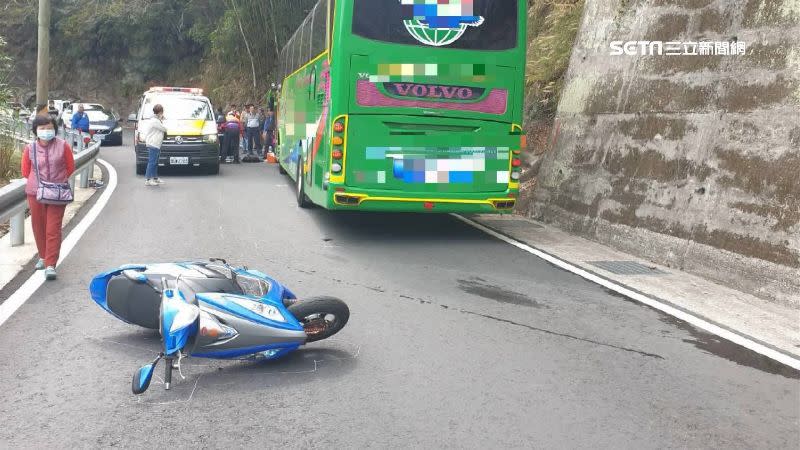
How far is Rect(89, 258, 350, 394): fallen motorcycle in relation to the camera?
509 cm

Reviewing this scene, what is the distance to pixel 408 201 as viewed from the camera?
11.0m

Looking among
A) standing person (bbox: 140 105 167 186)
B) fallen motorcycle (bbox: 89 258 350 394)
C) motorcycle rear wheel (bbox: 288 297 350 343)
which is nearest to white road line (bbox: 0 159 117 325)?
standing person (bbox: 140 105 167 186)

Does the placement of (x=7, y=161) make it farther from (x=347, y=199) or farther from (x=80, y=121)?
(x=80, y=121)

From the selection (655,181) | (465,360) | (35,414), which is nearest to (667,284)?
(655,181)

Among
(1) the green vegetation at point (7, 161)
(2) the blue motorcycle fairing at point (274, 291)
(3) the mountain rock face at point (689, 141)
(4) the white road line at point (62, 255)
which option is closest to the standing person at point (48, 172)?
(4) the white road line at point (62, 255)

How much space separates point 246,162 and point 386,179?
51.5 ft

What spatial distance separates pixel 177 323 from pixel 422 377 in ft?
Result: 5.07

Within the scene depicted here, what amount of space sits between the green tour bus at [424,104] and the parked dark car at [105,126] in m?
24.8

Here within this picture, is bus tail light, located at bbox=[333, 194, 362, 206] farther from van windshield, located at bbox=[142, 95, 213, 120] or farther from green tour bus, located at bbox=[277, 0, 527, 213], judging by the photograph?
van windshield, located at bbox=[142, 95, 213, 120]

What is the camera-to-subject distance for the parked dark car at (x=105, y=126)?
3366 centimetres

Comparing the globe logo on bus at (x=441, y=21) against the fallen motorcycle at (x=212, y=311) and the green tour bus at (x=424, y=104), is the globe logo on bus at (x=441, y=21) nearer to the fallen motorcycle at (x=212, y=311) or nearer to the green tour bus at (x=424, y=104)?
the green tour bus at (x=424, y=104)

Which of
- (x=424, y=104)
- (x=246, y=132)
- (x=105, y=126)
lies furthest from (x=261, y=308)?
(x=105, y=126)

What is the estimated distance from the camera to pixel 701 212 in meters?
9.48

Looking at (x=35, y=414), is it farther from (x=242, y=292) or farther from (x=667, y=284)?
(x=667, y=284)
